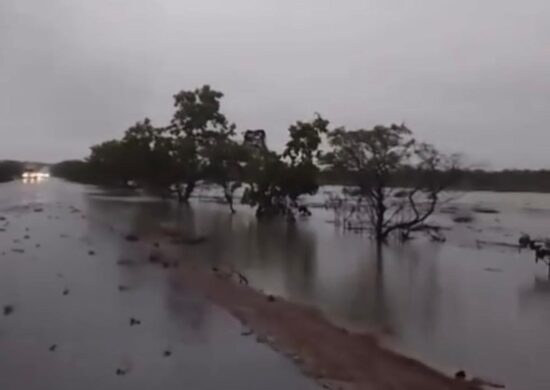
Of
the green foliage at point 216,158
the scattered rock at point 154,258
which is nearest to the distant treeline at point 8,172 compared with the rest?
the green foliage at point 216,158

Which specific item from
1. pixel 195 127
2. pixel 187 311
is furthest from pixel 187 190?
pixel 187 311

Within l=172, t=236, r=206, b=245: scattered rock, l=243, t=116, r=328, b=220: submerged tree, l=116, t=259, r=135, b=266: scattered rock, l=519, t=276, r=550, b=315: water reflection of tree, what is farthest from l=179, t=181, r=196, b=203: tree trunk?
l=519, t=276, r=550, b=315: water reflection of tree

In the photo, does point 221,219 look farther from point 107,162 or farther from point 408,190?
point 107,162

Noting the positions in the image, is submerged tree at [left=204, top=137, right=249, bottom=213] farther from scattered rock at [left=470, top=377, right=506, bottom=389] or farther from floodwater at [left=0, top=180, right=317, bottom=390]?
scattered rock at [left=470, top=377, right=506, bottom=389]

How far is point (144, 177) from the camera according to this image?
274 ft

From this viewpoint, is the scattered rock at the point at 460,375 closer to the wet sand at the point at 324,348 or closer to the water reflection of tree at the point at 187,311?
the wet sand at the point at 324,348

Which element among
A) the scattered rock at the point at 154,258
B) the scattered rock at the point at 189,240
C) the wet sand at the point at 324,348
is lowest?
the wet sand at the point at 324,348

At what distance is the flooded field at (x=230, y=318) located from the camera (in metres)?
10.4

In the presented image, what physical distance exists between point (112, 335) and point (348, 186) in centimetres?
3233

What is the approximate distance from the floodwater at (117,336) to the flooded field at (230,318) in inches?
1.3

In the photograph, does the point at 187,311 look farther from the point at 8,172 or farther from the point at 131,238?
the point at 8,172

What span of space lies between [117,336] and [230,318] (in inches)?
122

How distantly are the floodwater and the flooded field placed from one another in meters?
0.03

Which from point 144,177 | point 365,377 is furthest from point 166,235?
point 144,177
